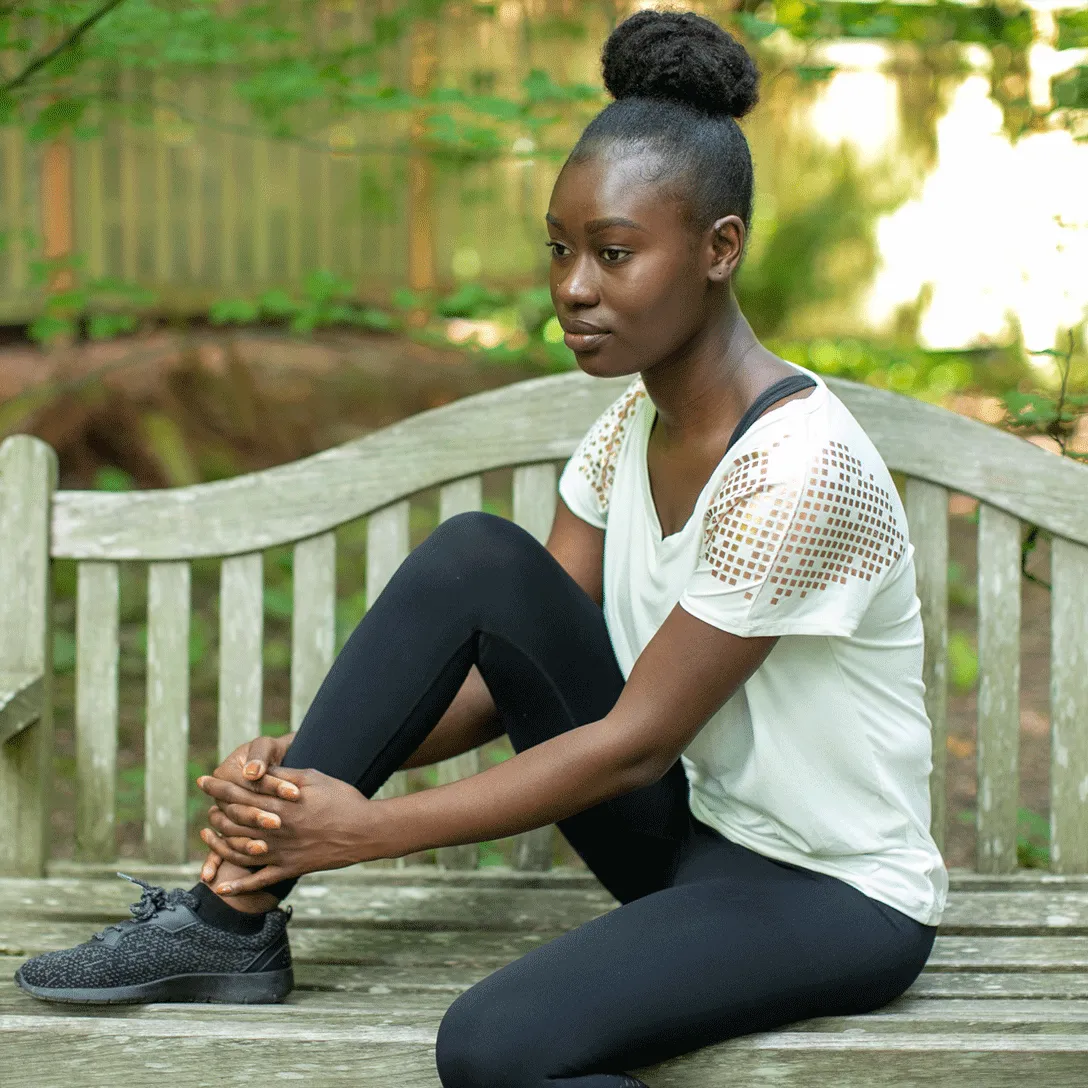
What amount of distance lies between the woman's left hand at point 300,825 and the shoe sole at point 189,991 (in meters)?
0.18

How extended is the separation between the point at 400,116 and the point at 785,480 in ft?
19.1

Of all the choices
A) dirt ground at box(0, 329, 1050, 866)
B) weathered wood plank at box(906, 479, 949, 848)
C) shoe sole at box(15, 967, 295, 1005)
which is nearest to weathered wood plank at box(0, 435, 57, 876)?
shoe sole at box(15, 967, 295, 1005)

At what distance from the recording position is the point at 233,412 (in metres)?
5.99

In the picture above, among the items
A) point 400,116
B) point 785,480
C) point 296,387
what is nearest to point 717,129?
point 785,480

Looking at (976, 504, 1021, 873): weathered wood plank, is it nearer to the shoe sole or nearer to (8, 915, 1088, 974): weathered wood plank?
(8, 915, 1088, 974): weathered wood plank

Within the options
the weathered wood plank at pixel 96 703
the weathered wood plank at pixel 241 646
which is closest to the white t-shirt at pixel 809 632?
the weathered wood plank at pixel 241 646

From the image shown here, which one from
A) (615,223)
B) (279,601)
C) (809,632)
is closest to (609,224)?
(615,223)

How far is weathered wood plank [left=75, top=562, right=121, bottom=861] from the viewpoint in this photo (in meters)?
2.48

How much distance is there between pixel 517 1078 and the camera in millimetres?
1653

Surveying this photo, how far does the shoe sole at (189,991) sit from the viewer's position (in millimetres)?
1905

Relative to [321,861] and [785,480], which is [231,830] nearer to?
[321,861]

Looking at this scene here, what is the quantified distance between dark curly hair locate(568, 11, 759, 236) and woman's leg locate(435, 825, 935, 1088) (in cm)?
90

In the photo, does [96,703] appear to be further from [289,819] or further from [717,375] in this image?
[717,375]

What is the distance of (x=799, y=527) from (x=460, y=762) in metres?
0.97
